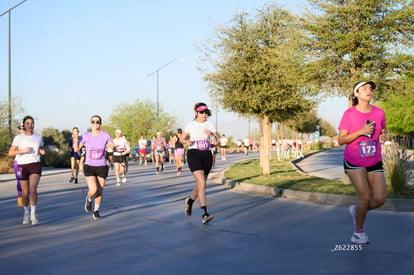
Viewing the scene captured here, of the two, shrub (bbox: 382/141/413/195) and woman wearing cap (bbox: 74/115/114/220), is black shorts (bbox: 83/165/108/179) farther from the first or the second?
shrub (bbox: 382/141/413/195)

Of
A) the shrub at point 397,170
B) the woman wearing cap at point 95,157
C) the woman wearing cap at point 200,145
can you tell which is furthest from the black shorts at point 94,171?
the shrub at point 397,170

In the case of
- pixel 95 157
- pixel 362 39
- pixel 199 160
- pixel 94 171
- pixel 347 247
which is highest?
pixel 362 39

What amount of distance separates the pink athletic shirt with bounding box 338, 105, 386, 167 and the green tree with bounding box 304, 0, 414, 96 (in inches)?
303

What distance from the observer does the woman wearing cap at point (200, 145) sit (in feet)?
31.4

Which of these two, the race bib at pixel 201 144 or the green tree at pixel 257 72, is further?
the green tree at pixel 257 72

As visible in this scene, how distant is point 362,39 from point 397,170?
3.68 meters

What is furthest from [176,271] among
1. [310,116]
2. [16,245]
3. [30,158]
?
[310,116]

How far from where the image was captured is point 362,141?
6.83 meters

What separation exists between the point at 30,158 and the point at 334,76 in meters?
8.52

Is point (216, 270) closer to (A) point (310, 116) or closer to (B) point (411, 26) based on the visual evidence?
(B) point (411, 26)

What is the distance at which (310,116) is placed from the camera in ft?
251

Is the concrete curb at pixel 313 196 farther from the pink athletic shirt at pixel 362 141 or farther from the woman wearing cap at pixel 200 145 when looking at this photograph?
the pink athletic shirt at pixel 362 141

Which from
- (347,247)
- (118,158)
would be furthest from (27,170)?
(118,158)

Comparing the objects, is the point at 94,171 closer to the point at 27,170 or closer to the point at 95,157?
the point at 95,157
